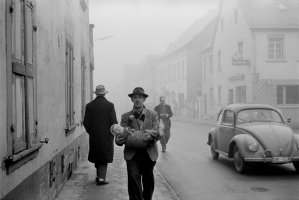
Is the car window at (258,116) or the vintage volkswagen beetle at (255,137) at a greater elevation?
the car window at (258,116)

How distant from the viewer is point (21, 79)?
472cm

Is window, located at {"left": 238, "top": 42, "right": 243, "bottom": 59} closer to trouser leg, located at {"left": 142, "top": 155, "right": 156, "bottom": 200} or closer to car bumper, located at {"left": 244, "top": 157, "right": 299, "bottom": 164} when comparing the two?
car bumper, located at {"left": 244, "top": 157, "right": 299, "bottom": 164}

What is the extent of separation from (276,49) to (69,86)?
871 inches

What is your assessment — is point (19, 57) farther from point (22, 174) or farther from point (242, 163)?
point (242, 163)

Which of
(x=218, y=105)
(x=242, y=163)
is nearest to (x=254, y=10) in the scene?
(x=218, y=105)

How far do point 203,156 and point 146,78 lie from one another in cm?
6204

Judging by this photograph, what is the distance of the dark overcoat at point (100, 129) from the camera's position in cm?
835

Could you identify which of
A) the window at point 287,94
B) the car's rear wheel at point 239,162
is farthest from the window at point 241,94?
the car's rear wheel at point 239,162

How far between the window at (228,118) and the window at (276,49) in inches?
722

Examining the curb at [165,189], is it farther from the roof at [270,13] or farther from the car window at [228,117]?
the roof at [270,13]

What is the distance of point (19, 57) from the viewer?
15.2ft

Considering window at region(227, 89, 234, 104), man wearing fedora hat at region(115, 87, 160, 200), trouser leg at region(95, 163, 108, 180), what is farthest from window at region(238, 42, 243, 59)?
man wearing fedora hat at region(115, 87, 160, 200)

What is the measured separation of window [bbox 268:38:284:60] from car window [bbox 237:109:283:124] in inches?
737

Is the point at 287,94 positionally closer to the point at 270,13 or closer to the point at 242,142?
the point at 270,13
